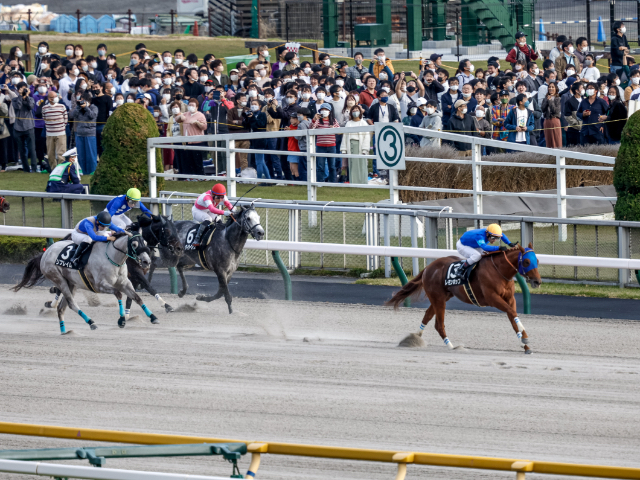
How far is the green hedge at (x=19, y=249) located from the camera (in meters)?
13.8

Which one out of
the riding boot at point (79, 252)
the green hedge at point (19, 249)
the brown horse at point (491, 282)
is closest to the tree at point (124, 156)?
the green hedge at point (19, 249)

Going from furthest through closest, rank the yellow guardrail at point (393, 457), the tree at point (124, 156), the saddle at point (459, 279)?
the tree at point (124, 156) < the saddle at point (459, 279) < the yellow guardrail at point (393, 457)

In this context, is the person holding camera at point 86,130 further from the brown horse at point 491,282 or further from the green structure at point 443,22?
the green structure at point 443,22

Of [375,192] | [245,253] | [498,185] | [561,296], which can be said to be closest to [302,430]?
[561,296]

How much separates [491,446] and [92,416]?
2.79 m

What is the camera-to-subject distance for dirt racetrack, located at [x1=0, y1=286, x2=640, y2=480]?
21.6ft

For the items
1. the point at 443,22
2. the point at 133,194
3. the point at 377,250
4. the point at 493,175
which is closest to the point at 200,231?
the point at 133,194

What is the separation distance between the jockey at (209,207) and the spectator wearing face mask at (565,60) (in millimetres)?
10344

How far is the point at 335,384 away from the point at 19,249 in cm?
722

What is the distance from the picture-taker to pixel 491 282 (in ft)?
30.3

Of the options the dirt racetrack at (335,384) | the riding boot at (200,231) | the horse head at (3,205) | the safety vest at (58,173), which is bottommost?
the dirt racetrack at (335,384)

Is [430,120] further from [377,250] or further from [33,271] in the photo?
[33,271]

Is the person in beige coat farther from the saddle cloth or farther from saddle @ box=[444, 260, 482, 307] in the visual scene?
saddle @ box=[444, 260, 482, 307]

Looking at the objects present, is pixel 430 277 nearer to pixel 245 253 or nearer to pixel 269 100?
pixel 245 253
